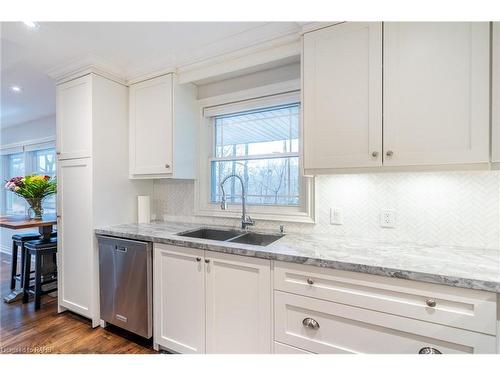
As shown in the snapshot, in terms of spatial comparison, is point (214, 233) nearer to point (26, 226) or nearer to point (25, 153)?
point (26, 226)

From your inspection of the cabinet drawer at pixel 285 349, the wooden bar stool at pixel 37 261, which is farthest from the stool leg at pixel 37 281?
the cabinet drawer at pixel 285 349

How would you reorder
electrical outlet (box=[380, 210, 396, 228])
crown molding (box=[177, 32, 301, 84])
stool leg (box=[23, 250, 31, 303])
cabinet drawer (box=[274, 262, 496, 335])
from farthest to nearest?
stool leg (box=[23, 250, 31, 303])
crown molding (box=[177, 32, 301, 84])
electrical outlet (box=[380, 210, 396, 228])
cabinet drawer (box=[274, 262, 496, 335])

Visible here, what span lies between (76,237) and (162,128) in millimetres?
1259

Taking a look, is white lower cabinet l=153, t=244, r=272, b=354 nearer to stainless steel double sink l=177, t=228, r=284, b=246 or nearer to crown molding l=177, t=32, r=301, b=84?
stainless steel double sink l=177, t=228, r=284, b=246

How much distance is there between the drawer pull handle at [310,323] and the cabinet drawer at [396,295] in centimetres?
14

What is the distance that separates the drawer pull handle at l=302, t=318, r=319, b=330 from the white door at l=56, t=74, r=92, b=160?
6.84 feet

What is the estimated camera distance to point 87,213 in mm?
2068

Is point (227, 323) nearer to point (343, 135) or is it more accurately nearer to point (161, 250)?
point (161, 250)

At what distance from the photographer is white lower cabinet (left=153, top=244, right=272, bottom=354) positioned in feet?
4.57

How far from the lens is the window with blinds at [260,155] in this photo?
202 cm

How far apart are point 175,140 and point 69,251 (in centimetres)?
144

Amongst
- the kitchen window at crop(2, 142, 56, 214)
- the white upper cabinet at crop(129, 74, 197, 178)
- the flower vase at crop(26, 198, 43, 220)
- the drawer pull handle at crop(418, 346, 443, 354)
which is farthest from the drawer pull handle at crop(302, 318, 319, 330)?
the kitchen window at crop(2, 142, 56, 214)
